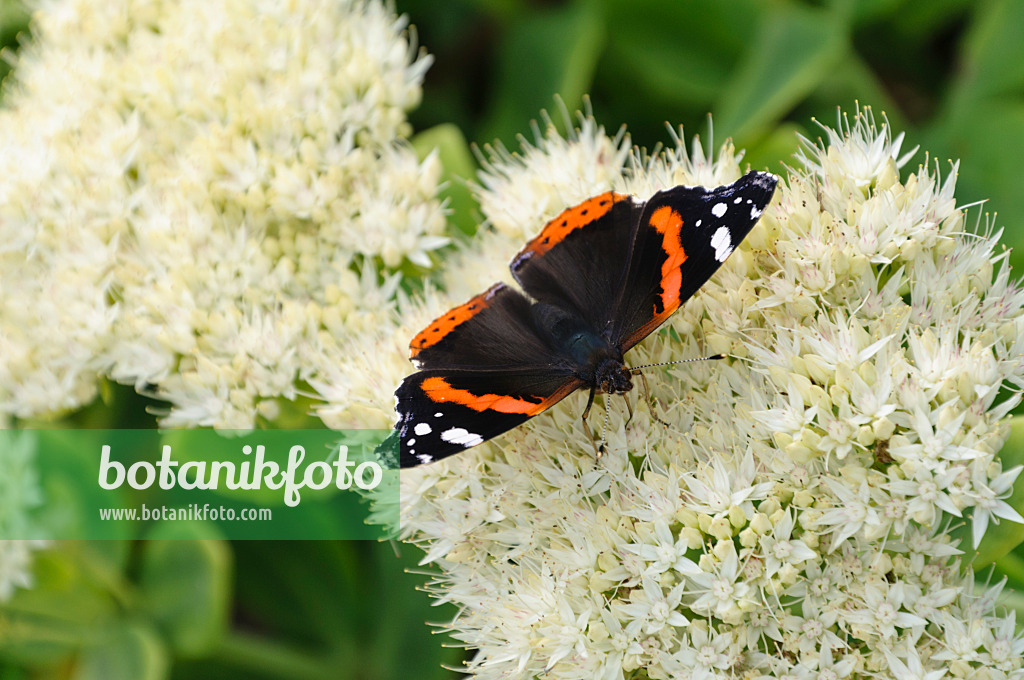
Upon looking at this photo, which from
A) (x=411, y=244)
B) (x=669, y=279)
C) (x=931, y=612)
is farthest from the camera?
(x=411, y=244)

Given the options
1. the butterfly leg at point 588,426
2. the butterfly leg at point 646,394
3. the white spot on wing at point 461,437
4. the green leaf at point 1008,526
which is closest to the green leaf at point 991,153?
the green leaf at point 1008,526

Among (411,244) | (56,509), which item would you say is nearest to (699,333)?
(411,244)

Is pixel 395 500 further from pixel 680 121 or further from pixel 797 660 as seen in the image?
pixel 680 121

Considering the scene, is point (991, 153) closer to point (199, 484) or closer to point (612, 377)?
point (612, 377)

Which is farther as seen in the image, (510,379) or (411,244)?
(411,244)

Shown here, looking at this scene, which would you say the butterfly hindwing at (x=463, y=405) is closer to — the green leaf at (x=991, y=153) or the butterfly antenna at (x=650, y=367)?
the butterfly antenna at (x=650, y=367)

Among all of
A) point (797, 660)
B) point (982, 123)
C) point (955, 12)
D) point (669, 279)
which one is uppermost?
point (955, 12)

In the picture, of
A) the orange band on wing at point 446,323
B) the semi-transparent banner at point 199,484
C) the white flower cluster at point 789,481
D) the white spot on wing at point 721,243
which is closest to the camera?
the white flower cluster at point 789,481

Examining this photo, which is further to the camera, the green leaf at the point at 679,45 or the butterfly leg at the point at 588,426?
the green leaf at the point at 679,45
